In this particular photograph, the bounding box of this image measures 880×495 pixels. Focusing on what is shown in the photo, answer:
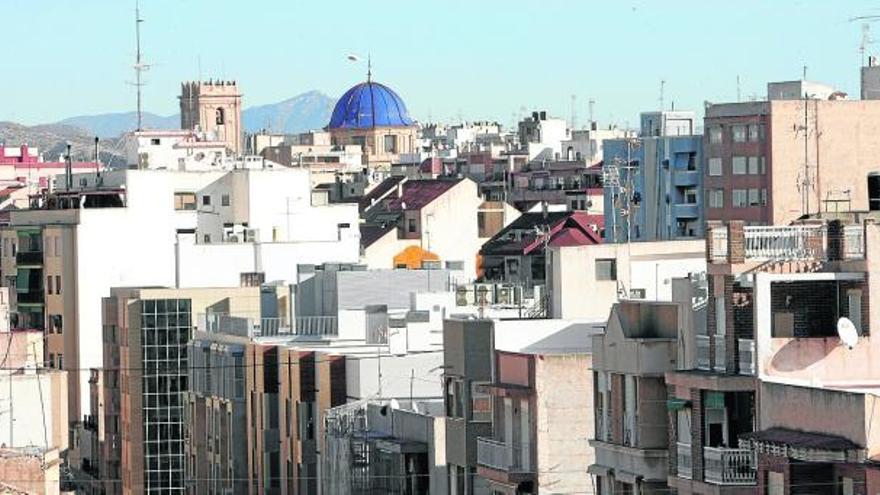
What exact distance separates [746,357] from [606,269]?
1407 cm

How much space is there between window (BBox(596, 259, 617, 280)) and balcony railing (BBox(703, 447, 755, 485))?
13720 millimetres

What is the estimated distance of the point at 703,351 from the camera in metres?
42.1

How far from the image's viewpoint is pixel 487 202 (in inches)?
5620

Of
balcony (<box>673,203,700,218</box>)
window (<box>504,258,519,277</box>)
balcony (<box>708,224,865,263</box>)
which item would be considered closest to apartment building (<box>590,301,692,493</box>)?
balcony (<box>708,224,865,263</box>)

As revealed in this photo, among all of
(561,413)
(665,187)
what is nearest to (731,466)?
(561,413)

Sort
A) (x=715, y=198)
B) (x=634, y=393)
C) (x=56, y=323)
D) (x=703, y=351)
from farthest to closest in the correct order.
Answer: (x=715, y=198), (x=56, y=323), (x=634, y=393), (x=703, y=351)

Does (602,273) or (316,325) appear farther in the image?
(316,325)

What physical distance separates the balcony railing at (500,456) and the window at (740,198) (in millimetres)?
62999

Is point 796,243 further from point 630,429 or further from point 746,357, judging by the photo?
point 630,429

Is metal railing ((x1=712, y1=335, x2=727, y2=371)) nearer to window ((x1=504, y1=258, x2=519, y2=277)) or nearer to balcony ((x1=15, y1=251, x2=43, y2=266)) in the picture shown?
balcony ((x1=15, y1=251, x2=43, y2=266))

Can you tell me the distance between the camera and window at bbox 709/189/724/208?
378 ft

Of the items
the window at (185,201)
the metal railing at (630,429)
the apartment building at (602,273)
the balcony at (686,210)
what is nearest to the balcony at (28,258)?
the window at (185,201)

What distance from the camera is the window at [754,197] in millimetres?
111250

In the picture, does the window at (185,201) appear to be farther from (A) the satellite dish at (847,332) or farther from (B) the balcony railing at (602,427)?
(A) the satellite dish at (847,332)
